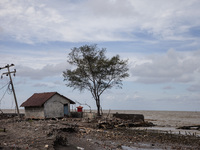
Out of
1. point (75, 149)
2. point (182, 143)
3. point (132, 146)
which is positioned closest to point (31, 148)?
point (75, 149)

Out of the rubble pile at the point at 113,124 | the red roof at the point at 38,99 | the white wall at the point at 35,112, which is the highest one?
the red roof at the point at 38,99

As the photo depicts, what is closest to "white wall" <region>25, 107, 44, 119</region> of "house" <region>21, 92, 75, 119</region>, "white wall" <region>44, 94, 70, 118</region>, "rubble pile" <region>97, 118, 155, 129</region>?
"house" <region>21, 92, 75, 119</region>

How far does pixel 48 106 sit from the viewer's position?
122ft

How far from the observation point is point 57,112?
3797cm

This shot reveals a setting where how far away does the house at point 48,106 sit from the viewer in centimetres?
3678

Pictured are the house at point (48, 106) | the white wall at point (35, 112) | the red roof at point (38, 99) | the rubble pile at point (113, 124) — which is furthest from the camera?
the red roof at point (38, 99)

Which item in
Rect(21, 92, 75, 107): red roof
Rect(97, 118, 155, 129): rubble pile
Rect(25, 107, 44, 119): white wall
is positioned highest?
Rect(21, 92, 75, 107): red roof

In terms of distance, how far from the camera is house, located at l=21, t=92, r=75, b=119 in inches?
1448

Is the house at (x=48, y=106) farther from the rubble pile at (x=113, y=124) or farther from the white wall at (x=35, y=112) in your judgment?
the rubble pile at (x=113, y=124)

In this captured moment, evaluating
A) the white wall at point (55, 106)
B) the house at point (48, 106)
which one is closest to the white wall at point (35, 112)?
the house at point (48, 106)

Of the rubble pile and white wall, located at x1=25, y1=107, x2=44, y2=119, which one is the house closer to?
white wall, located at x1=25, y1=107, x2=44, y2=119

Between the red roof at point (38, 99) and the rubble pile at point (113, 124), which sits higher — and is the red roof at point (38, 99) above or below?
above

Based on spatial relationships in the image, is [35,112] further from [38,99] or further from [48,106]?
[48,106]

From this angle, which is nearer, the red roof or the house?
the house
